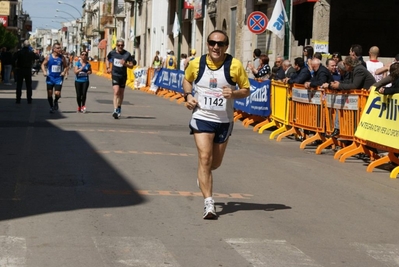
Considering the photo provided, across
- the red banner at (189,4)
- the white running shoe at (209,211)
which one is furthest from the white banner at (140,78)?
the white running shoe at (209,211)

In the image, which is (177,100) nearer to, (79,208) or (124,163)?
(124,163)

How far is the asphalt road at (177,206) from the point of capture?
755 centimetres

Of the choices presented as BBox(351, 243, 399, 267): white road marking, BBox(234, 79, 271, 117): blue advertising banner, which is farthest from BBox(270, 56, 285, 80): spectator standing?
BBox(351, 243, 399, 267): white road marking

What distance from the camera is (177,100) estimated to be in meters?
33.3

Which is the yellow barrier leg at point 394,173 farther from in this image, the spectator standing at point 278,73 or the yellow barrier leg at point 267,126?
the spectator standing at point 278,73

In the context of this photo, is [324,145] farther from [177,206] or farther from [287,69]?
[177,206]

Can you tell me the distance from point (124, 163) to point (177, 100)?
785 inches

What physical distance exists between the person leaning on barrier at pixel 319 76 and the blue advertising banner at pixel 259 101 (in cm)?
323

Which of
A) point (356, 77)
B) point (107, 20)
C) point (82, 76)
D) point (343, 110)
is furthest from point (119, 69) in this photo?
point (107, 20)

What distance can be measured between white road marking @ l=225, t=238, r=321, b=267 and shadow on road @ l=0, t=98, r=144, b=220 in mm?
2192

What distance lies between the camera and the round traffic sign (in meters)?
28.4

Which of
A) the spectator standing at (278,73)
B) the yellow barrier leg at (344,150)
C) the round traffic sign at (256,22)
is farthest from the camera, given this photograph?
the round traffic sign at (256,22)

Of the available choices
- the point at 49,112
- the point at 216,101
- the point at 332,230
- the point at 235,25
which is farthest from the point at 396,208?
the point at 235,25

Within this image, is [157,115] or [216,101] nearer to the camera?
[216,101]
